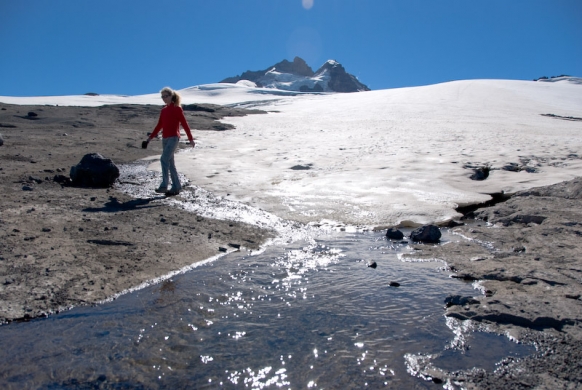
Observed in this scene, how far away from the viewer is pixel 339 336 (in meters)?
3.35

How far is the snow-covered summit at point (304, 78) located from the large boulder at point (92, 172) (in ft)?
357

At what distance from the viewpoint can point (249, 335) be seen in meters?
3.32

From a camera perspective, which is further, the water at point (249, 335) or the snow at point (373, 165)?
the snow at point (373, 165)

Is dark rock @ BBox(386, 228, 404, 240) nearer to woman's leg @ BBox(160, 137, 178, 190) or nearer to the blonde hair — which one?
woman's leg @ BBox(160, 137, 178, 190)

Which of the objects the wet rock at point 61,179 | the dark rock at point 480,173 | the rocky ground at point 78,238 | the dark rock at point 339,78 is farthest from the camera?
the dark rock at point 339,78

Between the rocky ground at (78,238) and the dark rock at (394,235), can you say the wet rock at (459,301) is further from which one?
the rocky ground at (78,238)

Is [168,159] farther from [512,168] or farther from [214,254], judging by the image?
[512,168]

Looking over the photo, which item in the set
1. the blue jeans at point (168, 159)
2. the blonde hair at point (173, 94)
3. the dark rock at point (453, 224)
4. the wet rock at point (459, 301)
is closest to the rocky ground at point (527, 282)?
the wet rock at point (459, 301)

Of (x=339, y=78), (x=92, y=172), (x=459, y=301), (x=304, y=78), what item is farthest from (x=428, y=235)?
(x=339, y=78)

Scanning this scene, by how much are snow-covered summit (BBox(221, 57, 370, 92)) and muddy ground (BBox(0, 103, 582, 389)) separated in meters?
110

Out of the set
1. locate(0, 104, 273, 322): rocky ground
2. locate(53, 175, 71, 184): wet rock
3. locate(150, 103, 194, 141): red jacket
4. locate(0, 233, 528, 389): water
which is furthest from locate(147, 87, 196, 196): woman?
locate(0, 233, 528, 389): water

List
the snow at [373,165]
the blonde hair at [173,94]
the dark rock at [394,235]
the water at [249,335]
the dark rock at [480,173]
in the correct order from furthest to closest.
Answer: the dark rock at [480,173]
the blonde hair at [173,94]
the snow at [373,165]
the dark rock at [394,235]
the water at [249,335]

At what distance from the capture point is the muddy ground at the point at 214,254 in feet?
10.8

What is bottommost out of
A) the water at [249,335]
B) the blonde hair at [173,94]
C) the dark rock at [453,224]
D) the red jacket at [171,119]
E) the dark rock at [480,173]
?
the water at [249,335]
